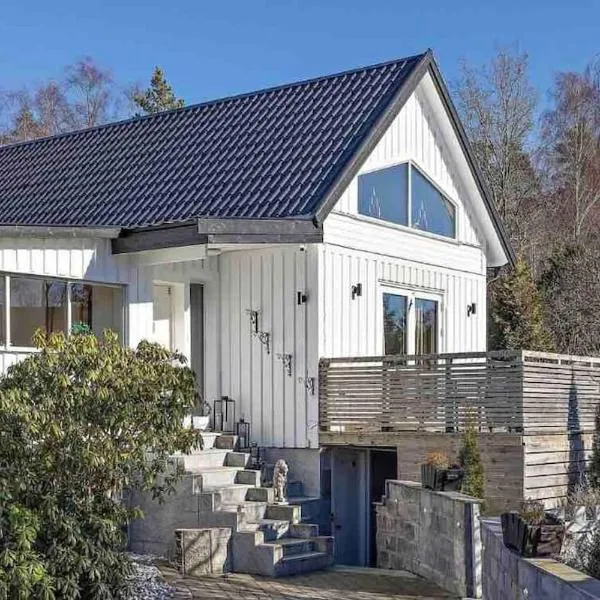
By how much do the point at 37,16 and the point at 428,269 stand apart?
24.3 meters

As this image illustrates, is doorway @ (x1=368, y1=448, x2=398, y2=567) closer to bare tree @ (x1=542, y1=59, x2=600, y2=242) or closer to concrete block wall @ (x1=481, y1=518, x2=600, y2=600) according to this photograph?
concrete block wall @ (x1=481, y1=518, x2=600, y2=600)

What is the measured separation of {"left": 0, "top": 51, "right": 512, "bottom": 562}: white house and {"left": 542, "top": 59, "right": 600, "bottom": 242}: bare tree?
15565 millimetres

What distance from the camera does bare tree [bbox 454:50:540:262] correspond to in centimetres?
3086

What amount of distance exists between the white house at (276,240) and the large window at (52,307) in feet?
0.07

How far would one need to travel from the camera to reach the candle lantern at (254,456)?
13289 mm

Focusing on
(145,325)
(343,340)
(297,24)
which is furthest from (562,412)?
(297,24)

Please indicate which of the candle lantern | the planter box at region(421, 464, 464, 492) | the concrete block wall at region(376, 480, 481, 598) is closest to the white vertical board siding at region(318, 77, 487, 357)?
the candle lantern

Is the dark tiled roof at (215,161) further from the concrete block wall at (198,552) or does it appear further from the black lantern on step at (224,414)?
the concrete block wall at (198,552)

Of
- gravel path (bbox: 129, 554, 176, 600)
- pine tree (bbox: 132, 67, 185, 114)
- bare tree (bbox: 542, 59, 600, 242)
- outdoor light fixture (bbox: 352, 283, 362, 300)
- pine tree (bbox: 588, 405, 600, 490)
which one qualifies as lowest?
gravel path (bbox: 129, 554, 176, 600)

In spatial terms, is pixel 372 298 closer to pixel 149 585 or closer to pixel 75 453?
pixel 149 585

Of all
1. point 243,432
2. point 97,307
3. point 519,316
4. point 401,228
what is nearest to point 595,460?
point 401,228

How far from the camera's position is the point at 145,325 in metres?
13.6

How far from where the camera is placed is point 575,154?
34062 millimetres

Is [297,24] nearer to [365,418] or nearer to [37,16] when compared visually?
[37,16]
